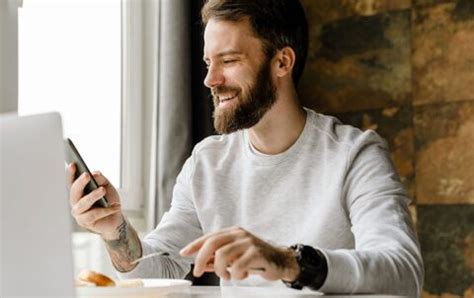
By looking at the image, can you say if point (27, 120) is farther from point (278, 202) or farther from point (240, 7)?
point (240, 7)

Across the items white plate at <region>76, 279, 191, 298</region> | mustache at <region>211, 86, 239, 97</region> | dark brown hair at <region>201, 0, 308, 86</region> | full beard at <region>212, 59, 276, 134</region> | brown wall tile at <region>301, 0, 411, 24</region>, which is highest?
brown wall tile at <region>301, 0, 411, 24</region>

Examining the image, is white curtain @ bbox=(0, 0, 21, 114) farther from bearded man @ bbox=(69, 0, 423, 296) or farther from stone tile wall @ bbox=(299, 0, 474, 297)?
stone tile wall @ bbox=(299, 0, 474, 297)

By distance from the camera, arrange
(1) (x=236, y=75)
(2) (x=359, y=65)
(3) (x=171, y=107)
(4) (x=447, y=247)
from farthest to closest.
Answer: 1. (2) (x=359, y=65)
2. (4) (x=447, y=247)
3. (3) (x=171, y=107)
4. (1) (x=236, y=75)

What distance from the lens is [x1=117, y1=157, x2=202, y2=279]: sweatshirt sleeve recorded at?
1.87 metres

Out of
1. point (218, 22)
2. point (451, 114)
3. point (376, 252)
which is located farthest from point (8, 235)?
point (451, 114)

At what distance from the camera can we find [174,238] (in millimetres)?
1986

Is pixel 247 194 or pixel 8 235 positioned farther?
pixel 247 194

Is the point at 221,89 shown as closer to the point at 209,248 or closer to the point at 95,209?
the point at 95,209

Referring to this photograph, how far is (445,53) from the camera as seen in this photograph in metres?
2.89

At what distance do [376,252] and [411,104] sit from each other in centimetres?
158

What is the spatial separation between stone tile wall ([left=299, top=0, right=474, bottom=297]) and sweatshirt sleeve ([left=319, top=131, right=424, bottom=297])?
1.09 meters

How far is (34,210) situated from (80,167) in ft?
2.34

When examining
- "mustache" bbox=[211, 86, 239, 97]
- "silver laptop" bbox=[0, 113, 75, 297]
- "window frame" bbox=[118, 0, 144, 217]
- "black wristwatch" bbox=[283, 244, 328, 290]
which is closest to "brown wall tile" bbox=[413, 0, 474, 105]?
"window frame" bbox=[118, 0, 144, 217]

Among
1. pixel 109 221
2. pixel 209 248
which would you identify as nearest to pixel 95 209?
pixel 109 221
